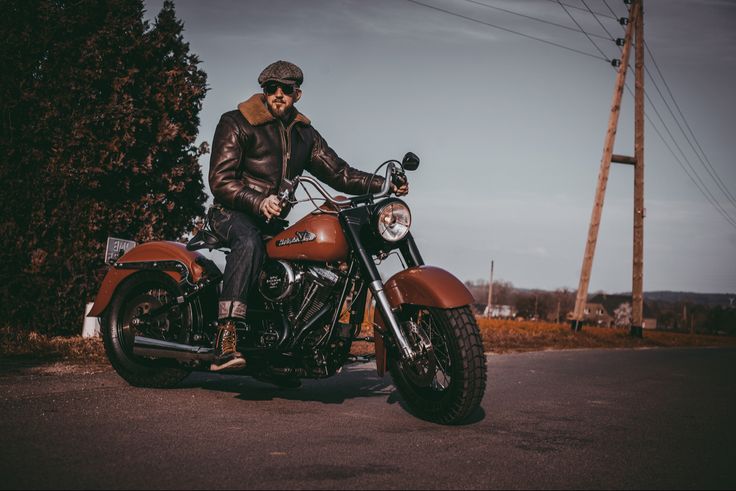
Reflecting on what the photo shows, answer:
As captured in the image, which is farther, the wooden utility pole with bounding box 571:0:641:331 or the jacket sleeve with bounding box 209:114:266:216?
the wooden utility pole with bounding box 571:0:641:331

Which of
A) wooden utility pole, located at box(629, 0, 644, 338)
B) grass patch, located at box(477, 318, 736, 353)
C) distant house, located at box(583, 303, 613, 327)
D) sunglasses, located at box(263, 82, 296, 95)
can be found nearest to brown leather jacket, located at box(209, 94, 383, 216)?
sunglasses, located at box(263, 82, 296, 95)

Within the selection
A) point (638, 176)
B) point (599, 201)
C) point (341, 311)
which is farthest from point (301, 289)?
point (638, 176)

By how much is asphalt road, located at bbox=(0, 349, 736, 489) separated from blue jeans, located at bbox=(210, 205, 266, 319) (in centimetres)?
66

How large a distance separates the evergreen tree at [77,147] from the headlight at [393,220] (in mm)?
5995

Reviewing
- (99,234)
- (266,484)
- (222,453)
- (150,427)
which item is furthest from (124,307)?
(99,234)

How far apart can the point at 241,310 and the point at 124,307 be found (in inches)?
56.8

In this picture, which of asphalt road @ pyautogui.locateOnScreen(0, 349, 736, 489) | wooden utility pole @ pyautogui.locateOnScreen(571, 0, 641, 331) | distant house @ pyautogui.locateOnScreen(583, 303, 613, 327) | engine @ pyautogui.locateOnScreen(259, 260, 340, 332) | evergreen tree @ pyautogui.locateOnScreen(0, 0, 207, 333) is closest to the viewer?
asphalt road @ pyautogui.locateOnScreen(0, 349, 736, 489)

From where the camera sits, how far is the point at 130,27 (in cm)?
997

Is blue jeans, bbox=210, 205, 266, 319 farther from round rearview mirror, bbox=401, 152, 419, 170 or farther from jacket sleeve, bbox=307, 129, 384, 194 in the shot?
round rearview mirror, bbox=401, 152, 419, 170

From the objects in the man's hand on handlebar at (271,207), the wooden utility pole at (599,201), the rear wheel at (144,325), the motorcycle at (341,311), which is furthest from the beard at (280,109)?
the wooden utility pole at (599,201)

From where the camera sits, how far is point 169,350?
16.5 ft

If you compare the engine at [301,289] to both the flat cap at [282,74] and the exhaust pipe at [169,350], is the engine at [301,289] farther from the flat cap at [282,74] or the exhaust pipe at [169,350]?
the flat cap at [282,74]

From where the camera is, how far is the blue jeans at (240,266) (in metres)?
4.73

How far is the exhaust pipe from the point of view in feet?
16.0
